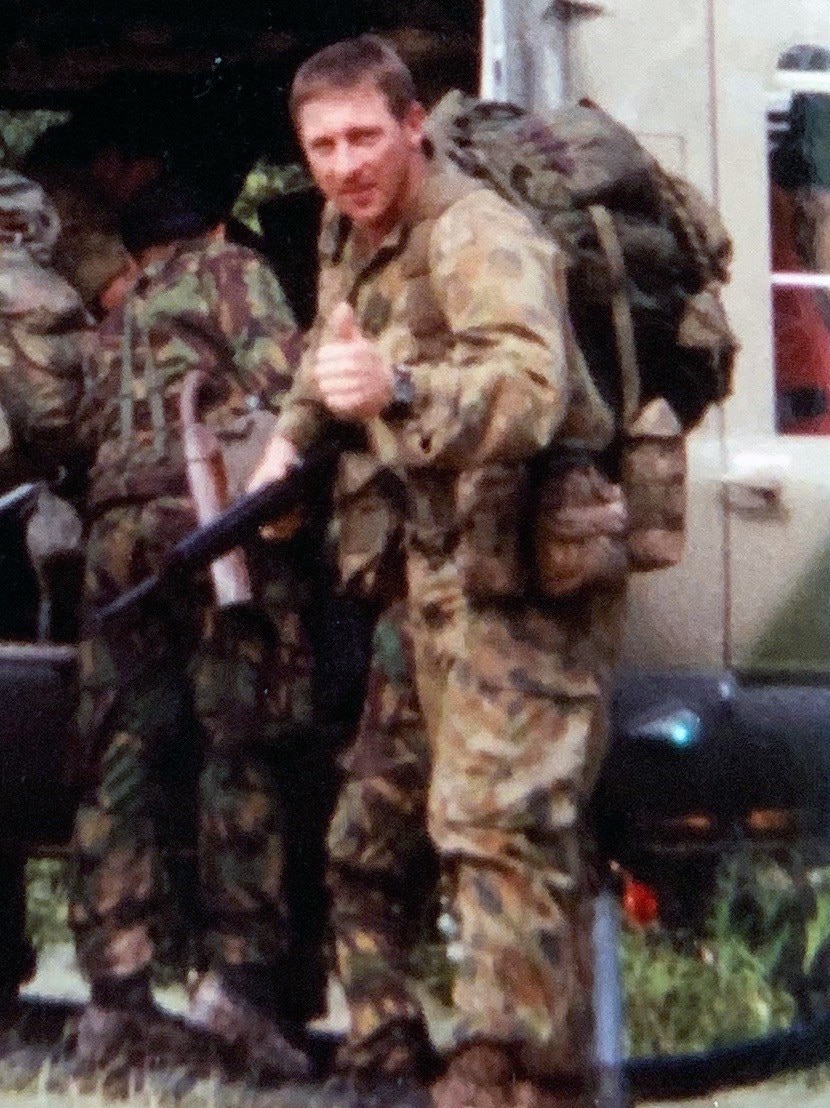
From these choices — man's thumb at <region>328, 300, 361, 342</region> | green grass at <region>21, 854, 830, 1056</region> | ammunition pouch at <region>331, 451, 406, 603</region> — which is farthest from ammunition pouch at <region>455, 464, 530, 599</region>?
green grass at <region>21, 854, 830, 1056</region>

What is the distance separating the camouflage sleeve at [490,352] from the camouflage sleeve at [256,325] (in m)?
0.51

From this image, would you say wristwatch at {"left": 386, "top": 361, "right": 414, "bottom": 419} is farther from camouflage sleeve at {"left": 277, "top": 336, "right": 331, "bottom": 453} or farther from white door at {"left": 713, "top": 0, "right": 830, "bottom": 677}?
white door at {"left": 713, "top": 0, "right": 830, "bottom": 677}

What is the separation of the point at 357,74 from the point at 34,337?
2.47 ft

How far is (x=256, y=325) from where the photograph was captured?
2660 millimetres

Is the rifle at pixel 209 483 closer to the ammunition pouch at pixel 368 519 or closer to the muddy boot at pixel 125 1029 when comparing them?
the ammunition pouch at pixel 368 519

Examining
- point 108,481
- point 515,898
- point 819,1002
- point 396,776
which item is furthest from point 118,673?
point 819,1002

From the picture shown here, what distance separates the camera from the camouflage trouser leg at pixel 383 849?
2371mm

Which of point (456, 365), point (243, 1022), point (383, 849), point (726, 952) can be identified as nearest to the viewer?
point (456, 365)

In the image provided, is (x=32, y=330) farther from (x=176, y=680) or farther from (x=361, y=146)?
(x=361, y=146)

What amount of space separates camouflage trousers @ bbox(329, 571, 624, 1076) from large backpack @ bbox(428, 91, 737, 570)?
11cm

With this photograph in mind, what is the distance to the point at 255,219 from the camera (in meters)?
3.34

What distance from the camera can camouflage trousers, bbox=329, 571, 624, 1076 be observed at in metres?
2.16

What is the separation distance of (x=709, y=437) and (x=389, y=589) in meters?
0.53

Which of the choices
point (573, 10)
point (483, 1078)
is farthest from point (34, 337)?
point (483, 1078)
